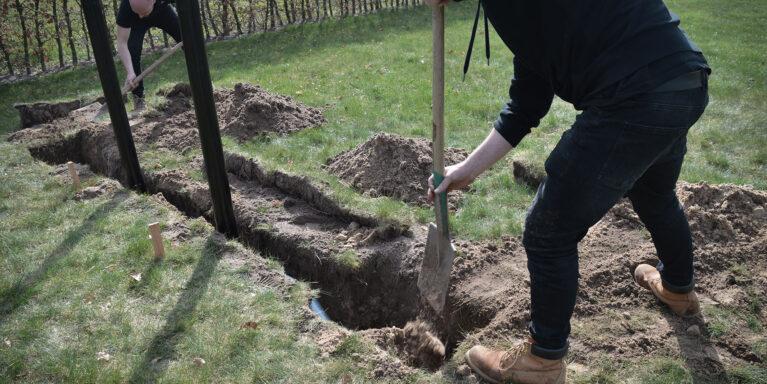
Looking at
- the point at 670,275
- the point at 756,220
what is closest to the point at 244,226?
the point at 670,275

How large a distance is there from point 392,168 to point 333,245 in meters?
0.99

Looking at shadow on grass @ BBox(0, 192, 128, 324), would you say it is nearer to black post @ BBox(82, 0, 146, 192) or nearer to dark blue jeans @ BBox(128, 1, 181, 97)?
black post @ BBox(82, 0, 146, 192)

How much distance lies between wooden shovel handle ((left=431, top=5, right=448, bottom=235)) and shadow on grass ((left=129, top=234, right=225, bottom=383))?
164cm

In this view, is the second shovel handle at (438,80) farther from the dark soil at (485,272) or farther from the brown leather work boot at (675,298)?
the brown leather work boot at (675,298)

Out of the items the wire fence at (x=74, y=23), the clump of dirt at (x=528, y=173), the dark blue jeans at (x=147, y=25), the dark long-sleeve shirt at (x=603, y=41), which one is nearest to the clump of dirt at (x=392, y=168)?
the clump of dirt at (x=528, y=173)

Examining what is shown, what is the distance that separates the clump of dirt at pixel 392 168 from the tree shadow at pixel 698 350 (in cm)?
195

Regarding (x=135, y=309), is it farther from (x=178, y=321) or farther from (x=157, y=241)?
(x=157, y=241)

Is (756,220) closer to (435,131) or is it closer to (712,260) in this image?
(712,260)

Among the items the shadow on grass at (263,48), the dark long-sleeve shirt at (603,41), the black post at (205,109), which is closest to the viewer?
the dark long-sleeve shirt at (603,41)

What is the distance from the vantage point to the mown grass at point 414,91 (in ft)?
16.1

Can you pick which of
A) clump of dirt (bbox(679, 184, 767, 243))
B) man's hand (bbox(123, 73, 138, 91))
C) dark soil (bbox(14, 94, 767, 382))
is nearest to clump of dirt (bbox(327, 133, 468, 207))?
dark soil (bbox(14, 94, 767, 382))

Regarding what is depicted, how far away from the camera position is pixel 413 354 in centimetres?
343

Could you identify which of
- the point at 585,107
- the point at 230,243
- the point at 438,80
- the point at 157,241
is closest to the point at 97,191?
the point at 157,241

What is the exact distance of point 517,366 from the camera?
2723 mm
